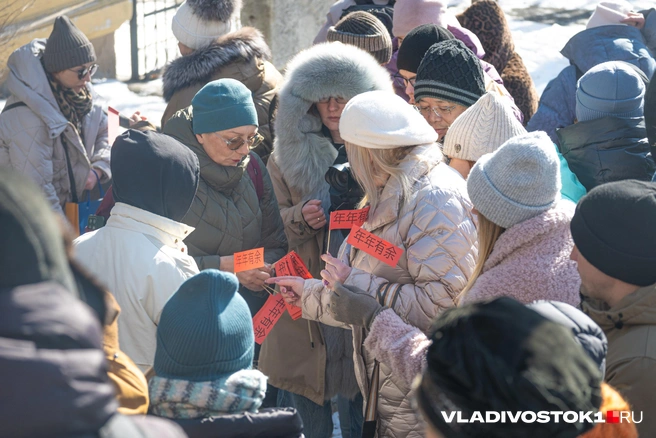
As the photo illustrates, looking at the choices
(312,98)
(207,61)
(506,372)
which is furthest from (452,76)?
(506,372)

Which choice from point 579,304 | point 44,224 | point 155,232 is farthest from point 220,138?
point 44,224

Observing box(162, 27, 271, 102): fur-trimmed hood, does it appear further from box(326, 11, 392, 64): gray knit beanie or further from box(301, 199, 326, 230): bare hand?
box(301, 199, 326, 230): bare hand

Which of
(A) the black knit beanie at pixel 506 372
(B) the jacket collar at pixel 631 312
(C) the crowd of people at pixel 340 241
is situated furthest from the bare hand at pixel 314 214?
(A) the black knit beanie at pixel 506 372

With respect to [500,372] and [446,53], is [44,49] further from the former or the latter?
[500,372]

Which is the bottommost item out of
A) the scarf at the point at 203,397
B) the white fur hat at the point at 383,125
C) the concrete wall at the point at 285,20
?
the concrete wall at the point at 285,20

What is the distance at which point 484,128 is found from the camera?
3.19 metres

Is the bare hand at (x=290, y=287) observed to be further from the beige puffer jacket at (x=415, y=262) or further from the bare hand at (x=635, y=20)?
the bare hand at (x=635, y=20)

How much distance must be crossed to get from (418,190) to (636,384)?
1049 millimetres

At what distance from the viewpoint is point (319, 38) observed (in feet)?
19.2

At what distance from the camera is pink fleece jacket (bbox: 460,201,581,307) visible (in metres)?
2.25

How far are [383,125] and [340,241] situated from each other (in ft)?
3.18

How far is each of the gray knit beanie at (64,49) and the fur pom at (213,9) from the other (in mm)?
697

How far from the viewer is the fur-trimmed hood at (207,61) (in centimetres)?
442

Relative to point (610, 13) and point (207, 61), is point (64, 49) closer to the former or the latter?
point (207, 61)
